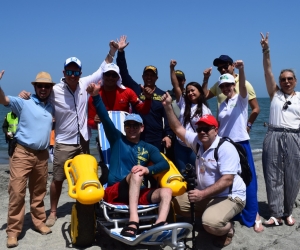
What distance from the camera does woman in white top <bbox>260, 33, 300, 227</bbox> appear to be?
16.3ft

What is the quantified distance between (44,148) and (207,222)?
2.10 metres

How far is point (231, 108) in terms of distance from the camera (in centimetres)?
484

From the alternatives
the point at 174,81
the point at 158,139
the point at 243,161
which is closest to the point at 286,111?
the point at 243,161

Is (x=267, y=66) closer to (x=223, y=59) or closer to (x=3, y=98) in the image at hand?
(x=223, y=59)

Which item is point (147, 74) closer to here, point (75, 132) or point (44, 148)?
point (75, 132)

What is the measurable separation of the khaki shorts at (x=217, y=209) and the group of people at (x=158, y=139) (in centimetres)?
1

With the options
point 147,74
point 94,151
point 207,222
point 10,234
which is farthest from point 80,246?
point 94,151

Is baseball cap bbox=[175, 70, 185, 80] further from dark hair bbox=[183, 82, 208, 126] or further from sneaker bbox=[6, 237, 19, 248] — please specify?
sneaker bbox=[6, 237, 19, 248]

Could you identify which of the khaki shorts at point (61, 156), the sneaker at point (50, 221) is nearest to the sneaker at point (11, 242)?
the sneaker at point (50, 221)

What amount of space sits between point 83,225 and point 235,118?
2.26 m

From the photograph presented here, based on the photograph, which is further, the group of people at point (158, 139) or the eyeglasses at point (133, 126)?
the eyeglasses at point (133, 126)

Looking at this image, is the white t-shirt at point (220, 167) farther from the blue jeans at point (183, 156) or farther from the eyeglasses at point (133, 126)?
the eyeglasses at point (133, 126)

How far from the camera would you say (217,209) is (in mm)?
4242

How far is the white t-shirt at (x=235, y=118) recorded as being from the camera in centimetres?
481
